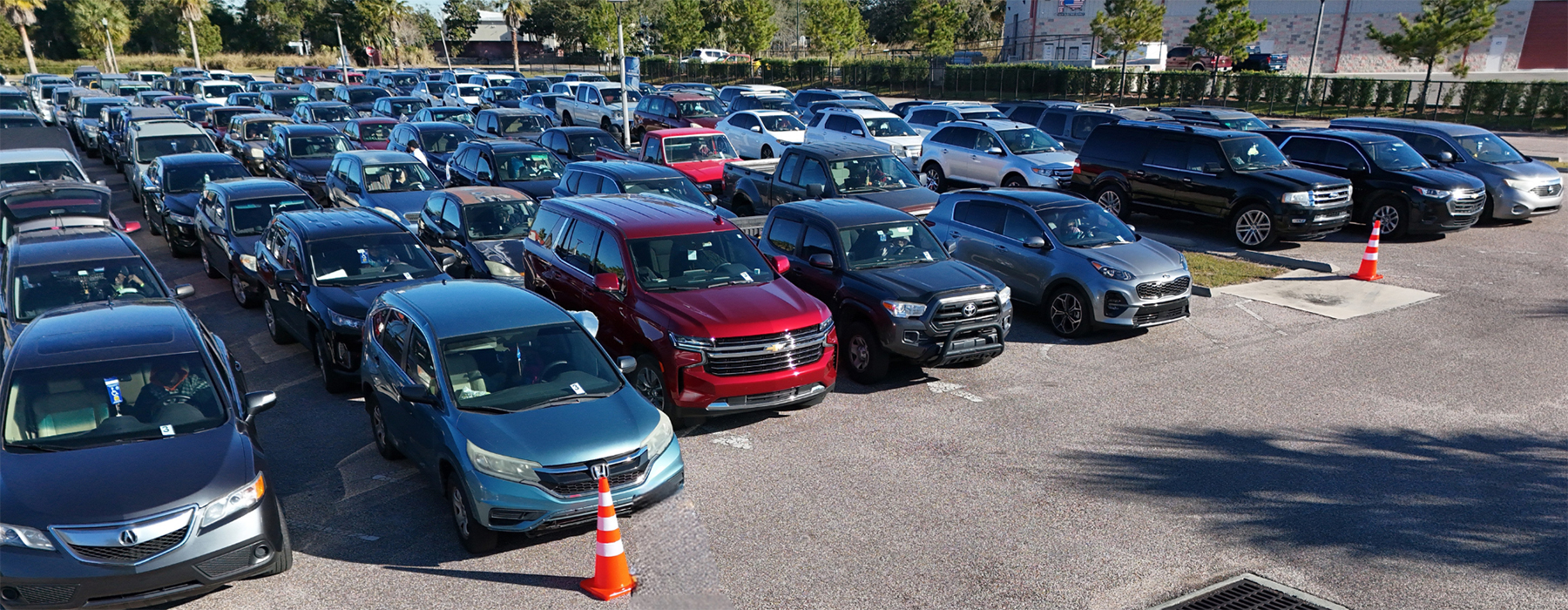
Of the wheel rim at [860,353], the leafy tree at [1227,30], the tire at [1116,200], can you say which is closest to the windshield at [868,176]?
the tire at [1116,200]

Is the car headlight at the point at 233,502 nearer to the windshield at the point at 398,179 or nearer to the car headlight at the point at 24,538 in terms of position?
the car headlight at the point at 24,538

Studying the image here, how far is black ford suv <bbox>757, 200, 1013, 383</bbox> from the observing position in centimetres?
1030

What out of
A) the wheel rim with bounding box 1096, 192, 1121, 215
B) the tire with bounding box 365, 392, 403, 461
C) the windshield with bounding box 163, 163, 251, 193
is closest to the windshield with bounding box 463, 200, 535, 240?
the tire with bounding box 365, 392, 403, 461

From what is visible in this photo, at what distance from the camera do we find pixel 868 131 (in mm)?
23062

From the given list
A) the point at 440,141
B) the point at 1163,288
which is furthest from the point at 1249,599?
the point at 440,141

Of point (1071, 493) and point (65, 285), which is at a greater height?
point (65, 285)

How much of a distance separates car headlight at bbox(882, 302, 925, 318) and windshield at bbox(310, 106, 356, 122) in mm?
21991

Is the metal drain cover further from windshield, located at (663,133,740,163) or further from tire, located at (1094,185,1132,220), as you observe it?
windshield, located at (663,133,740,163)

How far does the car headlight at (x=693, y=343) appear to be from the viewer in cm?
884

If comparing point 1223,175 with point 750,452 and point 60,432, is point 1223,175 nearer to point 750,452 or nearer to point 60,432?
point 750,452

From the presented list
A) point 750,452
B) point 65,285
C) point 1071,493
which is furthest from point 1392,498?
point 65,285

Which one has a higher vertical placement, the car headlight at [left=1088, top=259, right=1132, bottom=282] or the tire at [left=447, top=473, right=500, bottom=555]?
the car headlight at [left=1088, top=259, right=1132, bottom=282]

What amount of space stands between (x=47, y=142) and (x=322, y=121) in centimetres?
642

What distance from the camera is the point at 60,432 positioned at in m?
6.41
